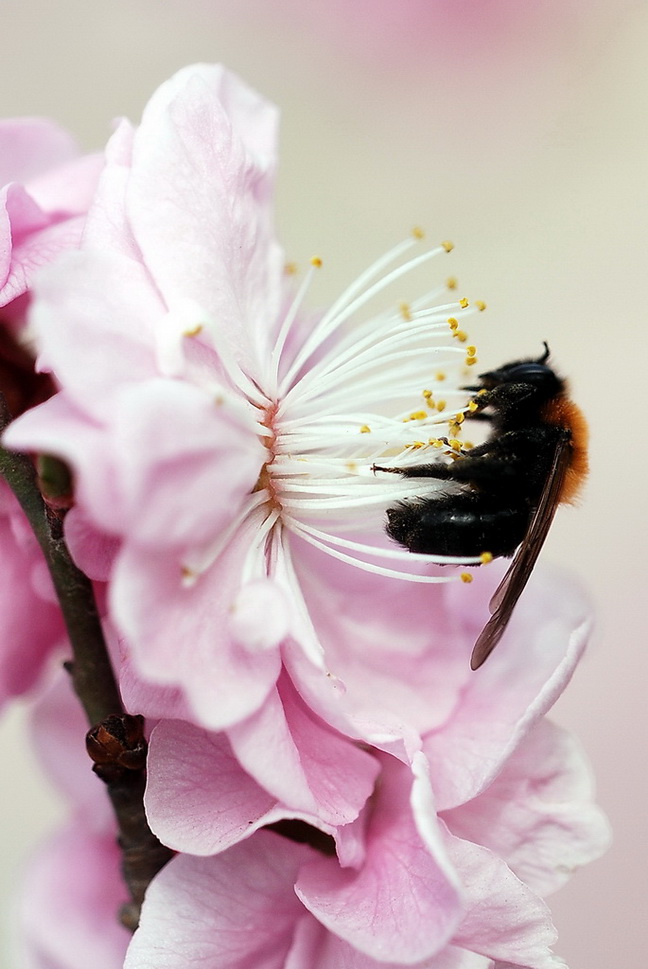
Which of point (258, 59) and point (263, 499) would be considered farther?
point (258, 59)

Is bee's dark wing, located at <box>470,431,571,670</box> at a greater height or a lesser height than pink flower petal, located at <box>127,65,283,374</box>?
lesser

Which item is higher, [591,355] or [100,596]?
[100,596]

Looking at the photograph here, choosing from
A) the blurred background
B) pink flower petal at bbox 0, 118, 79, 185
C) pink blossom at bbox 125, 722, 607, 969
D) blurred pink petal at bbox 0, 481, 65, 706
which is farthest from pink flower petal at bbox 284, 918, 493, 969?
the blurred background

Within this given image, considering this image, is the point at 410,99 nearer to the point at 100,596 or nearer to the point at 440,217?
the point at 440,217

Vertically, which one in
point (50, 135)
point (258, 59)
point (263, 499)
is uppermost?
point (50, 135)

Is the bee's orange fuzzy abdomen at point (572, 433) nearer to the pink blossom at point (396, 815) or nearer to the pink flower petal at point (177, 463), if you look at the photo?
the pink blossom at point (396, 815)

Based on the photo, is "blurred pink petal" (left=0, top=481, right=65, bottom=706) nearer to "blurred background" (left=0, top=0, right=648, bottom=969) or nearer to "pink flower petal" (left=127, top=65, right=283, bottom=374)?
"pink flower petal" (left=127, top=65, right=283, bottom=374)

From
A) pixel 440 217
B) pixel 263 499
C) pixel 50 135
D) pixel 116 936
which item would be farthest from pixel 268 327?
pixel 440 217

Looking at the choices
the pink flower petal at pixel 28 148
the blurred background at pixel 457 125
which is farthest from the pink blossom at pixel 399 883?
the blurred background at pixel 457 125

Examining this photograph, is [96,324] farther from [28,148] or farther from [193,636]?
[28,148]
